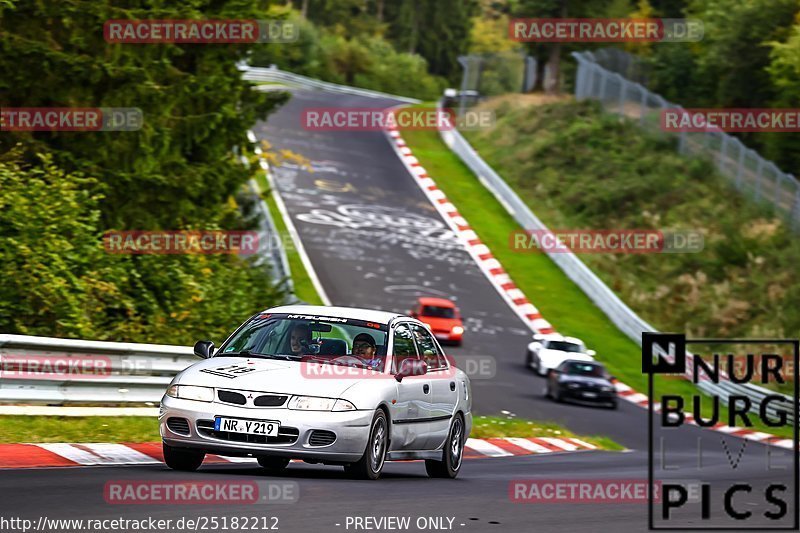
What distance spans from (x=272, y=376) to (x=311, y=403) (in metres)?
0.41

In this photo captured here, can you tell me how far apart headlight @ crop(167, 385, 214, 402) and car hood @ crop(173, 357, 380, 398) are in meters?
0.04

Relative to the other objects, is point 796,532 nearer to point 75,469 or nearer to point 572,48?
point 75,469

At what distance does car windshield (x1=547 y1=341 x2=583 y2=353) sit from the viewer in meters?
31.5

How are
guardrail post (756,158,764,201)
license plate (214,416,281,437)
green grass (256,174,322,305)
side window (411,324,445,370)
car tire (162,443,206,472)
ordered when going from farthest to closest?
guardrail post (756,158,764,201) < green grass (256,174,322,305) < side window (411,324,445,370) < car tire (162,443,206,472) < license plate (214,416,281,437)

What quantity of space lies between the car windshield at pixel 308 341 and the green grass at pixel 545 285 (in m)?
19.1

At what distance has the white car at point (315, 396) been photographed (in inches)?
424

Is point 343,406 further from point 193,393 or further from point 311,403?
point 193,393

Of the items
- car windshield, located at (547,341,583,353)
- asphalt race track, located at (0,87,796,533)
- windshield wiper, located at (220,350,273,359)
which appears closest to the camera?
asphalt race track, located at (0,87,796,533)

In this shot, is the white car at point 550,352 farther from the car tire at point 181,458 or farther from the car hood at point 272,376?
the car tire at point 181,458

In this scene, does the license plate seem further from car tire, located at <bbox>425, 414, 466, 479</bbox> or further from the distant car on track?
the distant car on track

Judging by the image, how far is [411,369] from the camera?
12.5 meters

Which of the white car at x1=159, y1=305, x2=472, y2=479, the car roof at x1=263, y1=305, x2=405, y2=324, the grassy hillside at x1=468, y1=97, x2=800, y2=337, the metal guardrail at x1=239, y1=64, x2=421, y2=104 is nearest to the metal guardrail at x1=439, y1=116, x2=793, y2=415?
the grassy hillside at x1=468, y1=97, x2=800, y2=337

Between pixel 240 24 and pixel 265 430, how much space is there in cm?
1456

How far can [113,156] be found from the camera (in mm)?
21453
